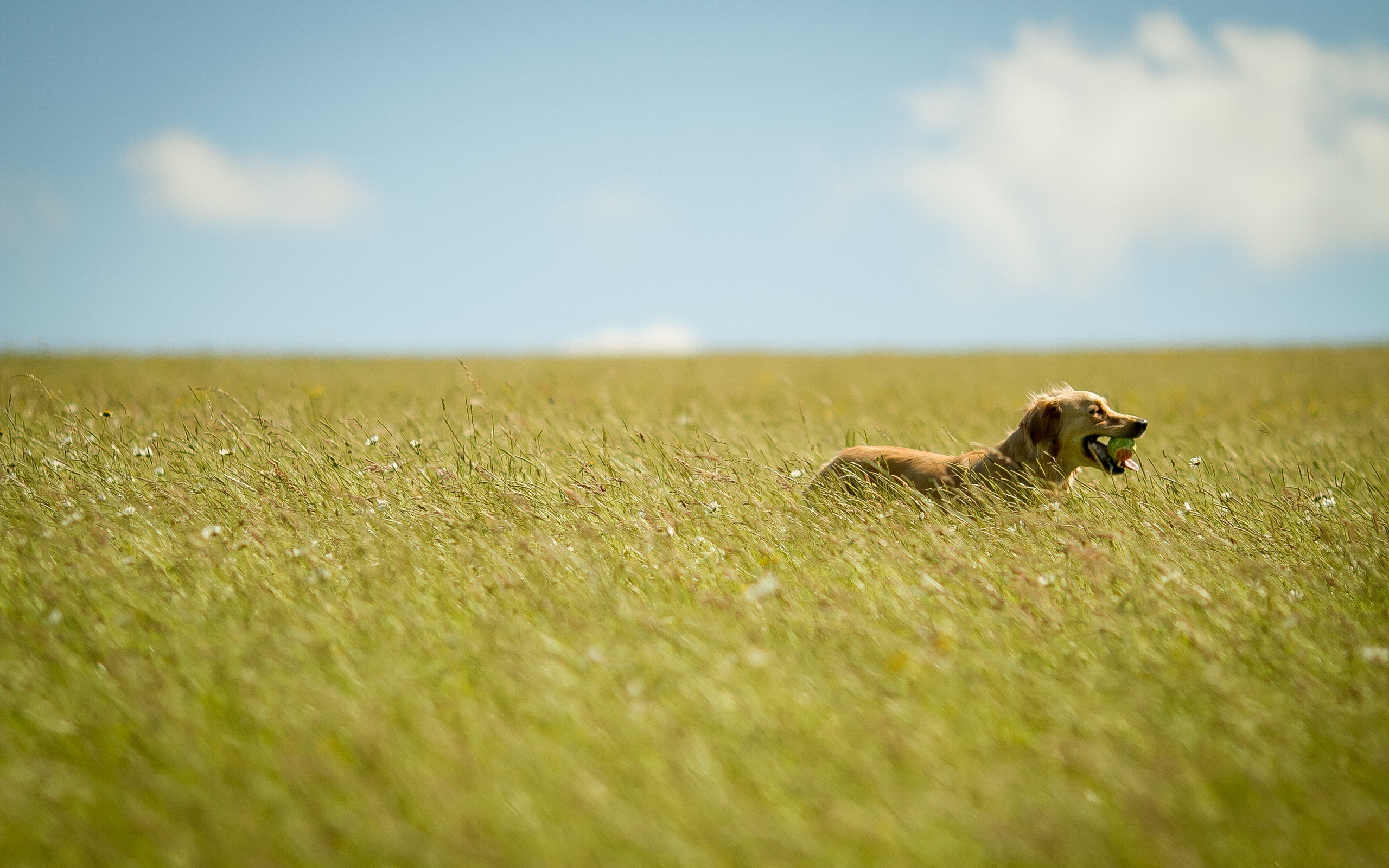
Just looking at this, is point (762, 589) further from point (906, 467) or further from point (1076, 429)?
point (1076, 429)

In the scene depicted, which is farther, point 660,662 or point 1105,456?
point 1105,456

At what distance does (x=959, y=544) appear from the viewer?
3703 millimetres

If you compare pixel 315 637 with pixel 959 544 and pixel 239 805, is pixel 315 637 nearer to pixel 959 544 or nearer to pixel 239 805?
pixel 239 805

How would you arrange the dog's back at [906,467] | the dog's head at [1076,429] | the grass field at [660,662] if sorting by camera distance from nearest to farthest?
1. the grass field at [660,662]
2. the dog's back at [906,467]
3. the dog's head at [1076,429]

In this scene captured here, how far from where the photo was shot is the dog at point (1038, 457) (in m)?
4.78

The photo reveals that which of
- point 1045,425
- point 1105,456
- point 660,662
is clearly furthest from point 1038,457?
point 660,662

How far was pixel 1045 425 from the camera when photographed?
493cm

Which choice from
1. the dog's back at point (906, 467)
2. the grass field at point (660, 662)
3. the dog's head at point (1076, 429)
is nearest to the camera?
the grass field at point (660, 662)

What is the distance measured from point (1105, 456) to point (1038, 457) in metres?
0.41

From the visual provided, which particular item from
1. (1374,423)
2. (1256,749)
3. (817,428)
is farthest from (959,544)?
(1374,423)

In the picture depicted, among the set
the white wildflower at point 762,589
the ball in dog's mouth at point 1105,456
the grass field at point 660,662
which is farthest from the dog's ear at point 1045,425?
A: the white wildflower at point 762,589

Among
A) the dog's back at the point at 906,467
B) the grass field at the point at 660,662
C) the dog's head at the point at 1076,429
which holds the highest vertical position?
the dog's head at the point at 1076,429

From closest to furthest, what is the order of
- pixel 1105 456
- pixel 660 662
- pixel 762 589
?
pixel 660 662
pixel 762 589
pixel 1105 456

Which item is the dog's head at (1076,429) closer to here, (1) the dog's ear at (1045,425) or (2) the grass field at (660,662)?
(1) the dog's ear at (1045,425)
